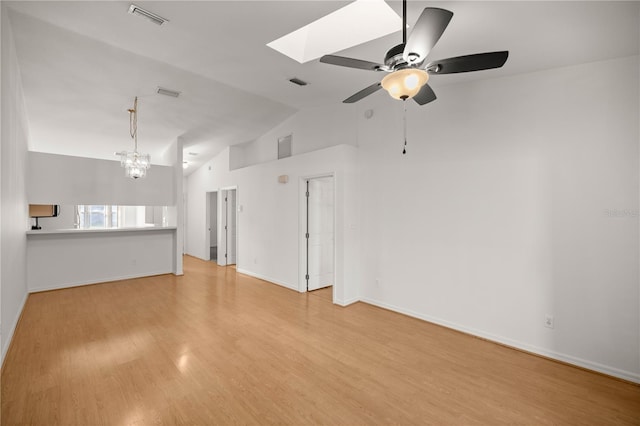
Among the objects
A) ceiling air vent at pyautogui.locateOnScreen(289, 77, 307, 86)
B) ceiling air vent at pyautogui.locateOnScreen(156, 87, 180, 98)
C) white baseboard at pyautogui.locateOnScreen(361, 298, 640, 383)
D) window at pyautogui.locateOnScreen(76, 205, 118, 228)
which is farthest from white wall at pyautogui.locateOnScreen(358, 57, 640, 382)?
window at pyautogui.locateOnScreen(76, 205, 118, 228)

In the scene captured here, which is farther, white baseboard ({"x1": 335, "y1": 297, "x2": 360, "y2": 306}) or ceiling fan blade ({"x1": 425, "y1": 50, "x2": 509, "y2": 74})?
white baseboard ({"x1": 335, "y1": 297, "x2": 360, "y2": 306})

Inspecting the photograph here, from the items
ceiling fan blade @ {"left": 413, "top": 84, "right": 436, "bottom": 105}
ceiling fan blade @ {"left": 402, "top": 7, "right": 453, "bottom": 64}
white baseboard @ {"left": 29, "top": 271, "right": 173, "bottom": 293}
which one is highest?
ceiling fan blade @ {"left": 402, "top": 7, "right": 453, "bottom": 64}

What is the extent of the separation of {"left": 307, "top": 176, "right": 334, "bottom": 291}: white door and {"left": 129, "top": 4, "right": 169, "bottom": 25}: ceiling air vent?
3.16 metres

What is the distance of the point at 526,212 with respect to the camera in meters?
3.16

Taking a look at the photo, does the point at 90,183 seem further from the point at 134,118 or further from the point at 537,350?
the point at 537,350

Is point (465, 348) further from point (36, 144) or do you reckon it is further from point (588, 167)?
point (36, 144)

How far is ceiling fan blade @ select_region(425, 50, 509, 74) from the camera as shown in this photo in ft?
6.02

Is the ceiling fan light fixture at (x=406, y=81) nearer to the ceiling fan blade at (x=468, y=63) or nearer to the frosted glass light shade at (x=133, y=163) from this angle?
the ceiling fan blade at (x=468, y=63)

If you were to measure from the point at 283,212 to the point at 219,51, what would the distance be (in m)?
3.05

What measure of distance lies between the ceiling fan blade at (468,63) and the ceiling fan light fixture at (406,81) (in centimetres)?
13

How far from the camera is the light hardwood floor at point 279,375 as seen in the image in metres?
2.16

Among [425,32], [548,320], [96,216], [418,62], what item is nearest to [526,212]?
[548,320]

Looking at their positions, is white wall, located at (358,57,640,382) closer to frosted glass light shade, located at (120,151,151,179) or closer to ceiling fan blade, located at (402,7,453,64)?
ceiling fan blade, located at (402,7,453,64)

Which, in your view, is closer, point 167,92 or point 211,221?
point 167,92
